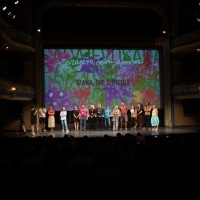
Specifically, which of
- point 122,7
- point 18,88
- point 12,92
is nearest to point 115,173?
point 12,92

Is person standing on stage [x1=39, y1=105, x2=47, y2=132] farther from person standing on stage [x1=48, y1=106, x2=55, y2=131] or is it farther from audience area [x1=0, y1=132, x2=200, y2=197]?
audience area [x1=0, y1=132, x2=200, y2=197]

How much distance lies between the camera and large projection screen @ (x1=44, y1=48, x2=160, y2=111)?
20.8m

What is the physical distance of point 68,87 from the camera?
68.2 ft

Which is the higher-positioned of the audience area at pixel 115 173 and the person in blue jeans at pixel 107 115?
the person in blue jeans at pixel 107 115

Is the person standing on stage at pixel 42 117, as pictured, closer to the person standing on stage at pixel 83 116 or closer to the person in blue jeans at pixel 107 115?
the person standing on stage at pixel 83 116

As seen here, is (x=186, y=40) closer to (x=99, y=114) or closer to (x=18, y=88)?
(x=99, y=114)

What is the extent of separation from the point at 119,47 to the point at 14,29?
624 centimetres

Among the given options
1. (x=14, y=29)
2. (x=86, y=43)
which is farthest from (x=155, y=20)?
(x=14, y=29)

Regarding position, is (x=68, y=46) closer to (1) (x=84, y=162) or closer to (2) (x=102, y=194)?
(1) (x=84, y=162)

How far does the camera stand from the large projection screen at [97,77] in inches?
818

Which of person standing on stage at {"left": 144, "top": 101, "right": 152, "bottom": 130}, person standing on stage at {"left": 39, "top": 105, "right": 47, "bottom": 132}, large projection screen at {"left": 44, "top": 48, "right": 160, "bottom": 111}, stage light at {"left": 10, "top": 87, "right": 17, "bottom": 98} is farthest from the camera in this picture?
large projection screen at {"left": 44, "top": 48, "right": 160, "bottom": 111}

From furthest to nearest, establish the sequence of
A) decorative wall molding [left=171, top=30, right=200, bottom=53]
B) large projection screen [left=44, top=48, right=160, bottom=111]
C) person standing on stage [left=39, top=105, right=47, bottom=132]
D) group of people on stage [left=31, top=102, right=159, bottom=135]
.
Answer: large projection screen [left=44, top=48, right=160, bottom=111] → decorative wall molding [left=171, top=30, right=200, bottom=53] → group of people on stage [left=31, top=102, right=159, bottom=135] → person standing on stage [left=39, top=105, right=47, bottom=132]

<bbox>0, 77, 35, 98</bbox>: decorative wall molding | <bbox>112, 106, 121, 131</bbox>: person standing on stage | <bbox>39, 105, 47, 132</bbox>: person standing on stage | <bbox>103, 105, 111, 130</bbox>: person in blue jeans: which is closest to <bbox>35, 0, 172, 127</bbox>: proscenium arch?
<bbox>0, 77, 35, 98</bbox>: decorative wall molding

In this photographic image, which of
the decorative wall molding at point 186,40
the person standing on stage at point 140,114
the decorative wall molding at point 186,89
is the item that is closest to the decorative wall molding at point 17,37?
the person standing on stage at point 140,114
